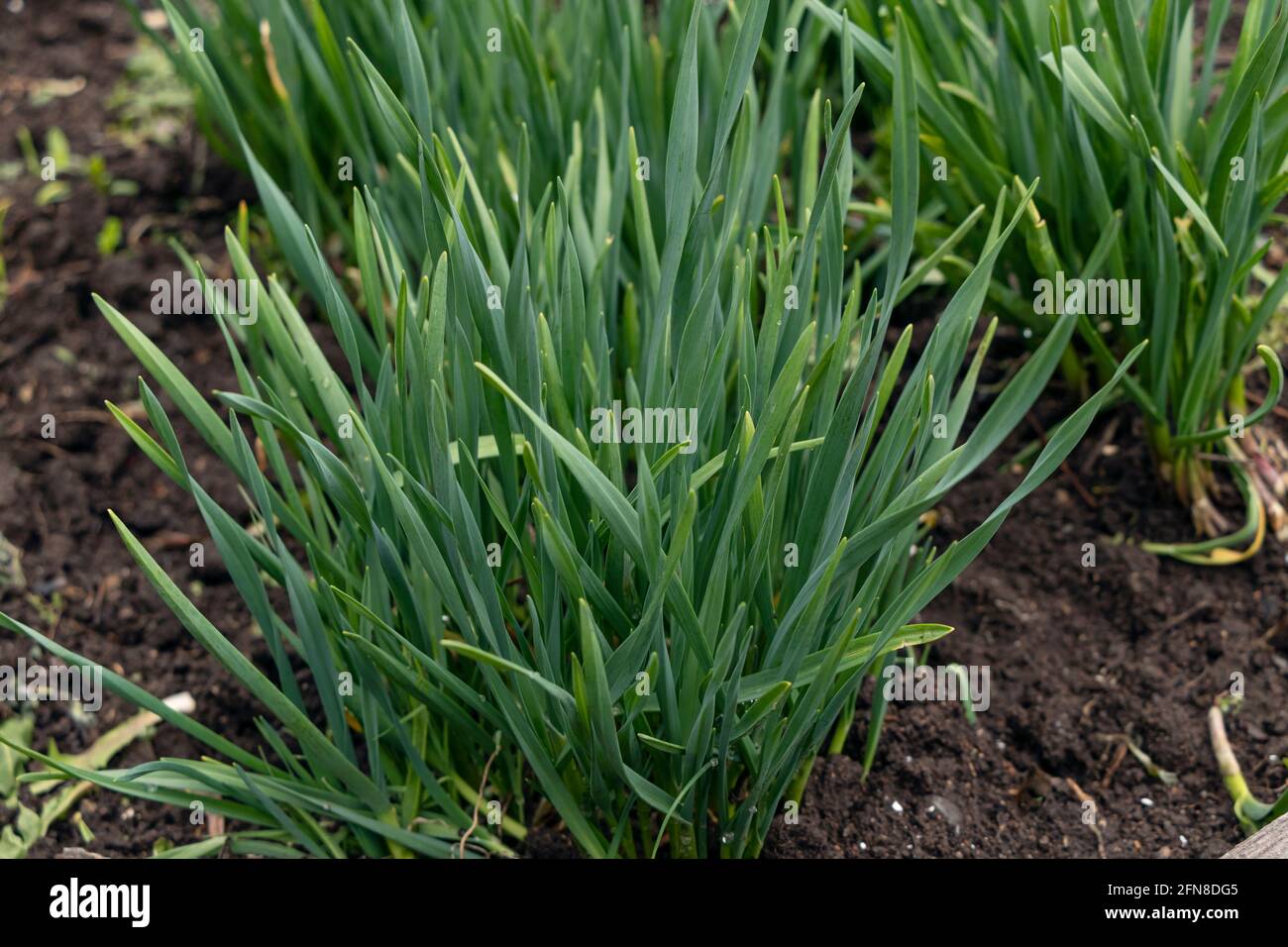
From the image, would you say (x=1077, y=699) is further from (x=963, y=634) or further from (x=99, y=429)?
(x=99, y=429)

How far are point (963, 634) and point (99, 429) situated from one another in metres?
1.55

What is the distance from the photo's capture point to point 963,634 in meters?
2.04

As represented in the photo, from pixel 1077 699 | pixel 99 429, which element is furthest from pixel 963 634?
pixel 99 429

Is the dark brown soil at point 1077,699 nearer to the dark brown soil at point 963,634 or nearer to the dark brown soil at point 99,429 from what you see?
the dark brown soil at point 963,634

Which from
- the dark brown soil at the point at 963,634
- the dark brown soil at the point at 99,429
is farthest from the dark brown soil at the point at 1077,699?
the dark brown soil at the point at 99,429

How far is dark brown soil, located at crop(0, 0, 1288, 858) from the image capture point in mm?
1820

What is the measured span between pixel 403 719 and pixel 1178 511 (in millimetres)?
1236

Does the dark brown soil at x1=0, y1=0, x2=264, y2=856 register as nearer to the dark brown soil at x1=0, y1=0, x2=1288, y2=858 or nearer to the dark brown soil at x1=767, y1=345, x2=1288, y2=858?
the dark brown soil at x1=0, y1=0, x2=1288, y2=858

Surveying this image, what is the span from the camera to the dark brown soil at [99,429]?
207 centimetres

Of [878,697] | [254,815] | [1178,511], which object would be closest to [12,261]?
[254,815]

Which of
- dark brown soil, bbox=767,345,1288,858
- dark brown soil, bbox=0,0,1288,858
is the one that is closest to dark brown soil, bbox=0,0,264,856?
dark brown soil, bbox=0,0,1288,858

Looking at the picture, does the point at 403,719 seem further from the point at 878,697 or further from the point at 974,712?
the point at 974,712

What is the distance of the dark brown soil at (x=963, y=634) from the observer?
1.82 m

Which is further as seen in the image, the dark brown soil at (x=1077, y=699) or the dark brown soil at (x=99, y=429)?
the dark brown soil at (x=99, y=429)
